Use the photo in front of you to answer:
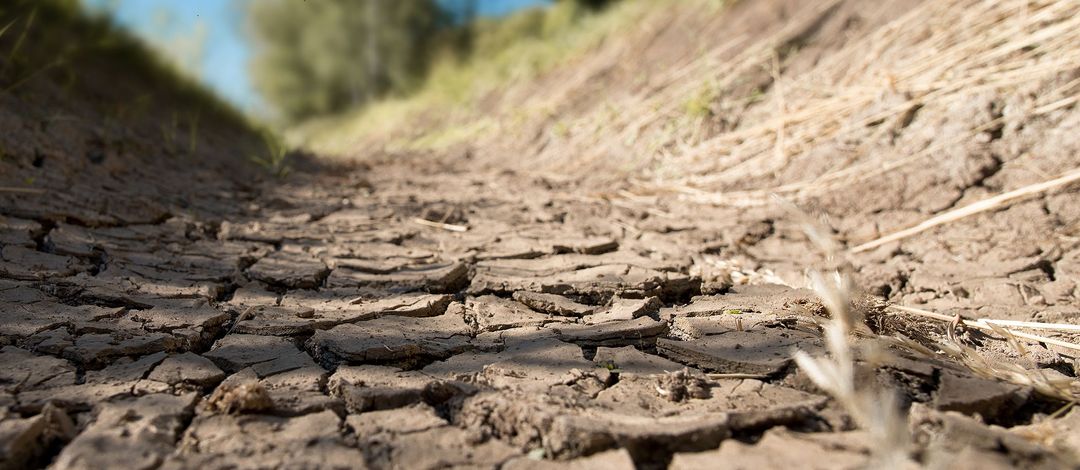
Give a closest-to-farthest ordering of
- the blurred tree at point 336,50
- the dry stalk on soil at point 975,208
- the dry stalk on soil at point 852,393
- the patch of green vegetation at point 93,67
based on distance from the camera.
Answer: the dry stalk on soil at point 852,393, the dry stalk on soil at point 975,208, the patch of green vegetation at point 93,67, the blurred tree at point 336,50

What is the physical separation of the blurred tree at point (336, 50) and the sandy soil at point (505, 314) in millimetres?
12710

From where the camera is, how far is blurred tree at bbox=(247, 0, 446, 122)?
1789 centimetres

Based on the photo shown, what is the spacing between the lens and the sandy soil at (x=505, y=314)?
1.35 meters

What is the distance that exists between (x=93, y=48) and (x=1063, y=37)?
690 cm

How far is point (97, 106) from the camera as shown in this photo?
4.87m

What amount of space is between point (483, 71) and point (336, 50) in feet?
30.8

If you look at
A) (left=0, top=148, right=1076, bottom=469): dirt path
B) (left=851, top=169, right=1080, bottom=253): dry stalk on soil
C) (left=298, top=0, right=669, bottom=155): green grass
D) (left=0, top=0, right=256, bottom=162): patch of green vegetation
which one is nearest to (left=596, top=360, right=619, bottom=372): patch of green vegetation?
(left=0, top=148, right=1076, bottom=469): dirt path

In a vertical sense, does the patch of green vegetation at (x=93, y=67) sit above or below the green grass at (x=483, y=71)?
below

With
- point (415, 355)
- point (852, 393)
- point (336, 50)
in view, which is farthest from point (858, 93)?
point (336, 50)

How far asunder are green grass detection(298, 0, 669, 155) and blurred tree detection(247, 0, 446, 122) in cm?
199

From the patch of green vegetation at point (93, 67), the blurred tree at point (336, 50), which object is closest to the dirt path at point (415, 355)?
the patch of green vegetation at point (93, 67)

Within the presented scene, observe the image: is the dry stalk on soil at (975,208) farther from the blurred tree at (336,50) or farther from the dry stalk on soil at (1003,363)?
the blurred tree at (336,50)

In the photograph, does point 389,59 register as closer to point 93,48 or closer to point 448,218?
point 93,48


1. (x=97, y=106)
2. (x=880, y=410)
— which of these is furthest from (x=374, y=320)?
(x=97, y=106)
